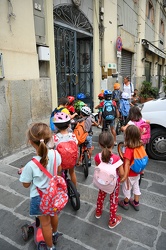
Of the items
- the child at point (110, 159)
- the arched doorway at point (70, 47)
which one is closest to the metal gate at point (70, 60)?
the arched doorway at point (70, 47)

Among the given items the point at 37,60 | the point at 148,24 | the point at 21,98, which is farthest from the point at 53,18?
the point at 148,24

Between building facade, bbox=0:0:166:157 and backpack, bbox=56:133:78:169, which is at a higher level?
building facade, bbox=0:0:166:157

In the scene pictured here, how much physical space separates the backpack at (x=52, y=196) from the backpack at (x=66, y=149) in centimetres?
59

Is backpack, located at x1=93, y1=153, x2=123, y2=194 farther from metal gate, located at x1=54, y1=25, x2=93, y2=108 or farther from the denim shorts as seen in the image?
metal gate, located at x1=54, y1=25, x2=93, y2=108

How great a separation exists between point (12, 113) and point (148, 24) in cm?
1330

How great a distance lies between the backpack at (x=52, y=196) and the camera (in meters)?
1.62

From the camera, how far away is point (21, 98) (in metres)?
4.35

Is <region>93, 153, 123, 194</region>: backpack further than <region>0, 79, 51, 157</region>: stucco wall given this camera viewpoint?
No

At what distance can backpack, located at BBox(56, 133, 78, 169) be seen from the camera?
7.48 feet

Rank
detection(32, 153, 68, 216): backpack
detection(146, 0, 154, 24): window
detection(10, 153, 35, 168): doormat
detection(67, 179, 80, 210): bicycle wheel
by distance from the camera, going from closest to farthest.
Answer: detection(32, 153, 68, 216): backpack < detection(67, 179, 80, 210): bicycle wheel < detection(10, 153, 35, 168): doormat < detection(146, 0, 154, 24): window

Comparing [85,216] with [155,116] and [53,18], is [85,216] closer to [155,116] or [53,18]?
[155,116]

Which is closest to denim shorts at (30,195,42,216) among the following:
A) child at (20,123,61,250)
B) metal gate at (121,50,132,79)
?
child at (20,123,61,250)

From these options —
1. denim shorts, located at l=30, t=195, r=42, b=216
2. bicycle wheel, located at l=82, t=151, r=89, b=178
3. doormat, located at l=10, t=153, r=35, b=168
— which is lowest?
doormat, located at l=10, t=153, r=35, b=168

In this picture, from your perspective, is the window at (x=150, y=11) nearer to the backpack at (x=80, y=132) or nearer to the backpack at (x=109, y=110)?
the backpack at (x=109, y=110)
